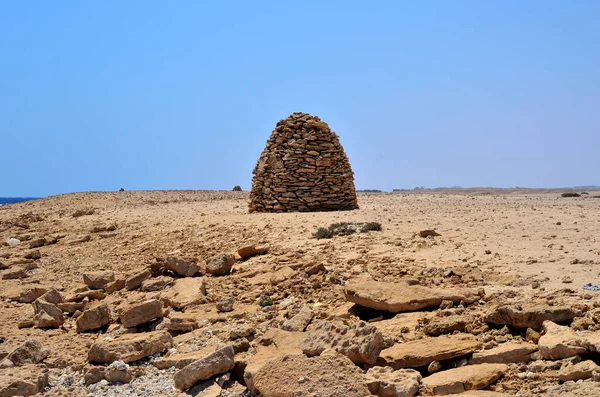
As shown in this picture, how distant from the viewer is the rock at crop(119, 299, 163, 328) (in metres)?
6.76

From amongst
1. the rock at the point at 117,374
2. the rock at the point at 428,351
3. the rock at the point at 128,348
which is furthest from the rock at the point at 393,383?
the rock at the point at 128,348

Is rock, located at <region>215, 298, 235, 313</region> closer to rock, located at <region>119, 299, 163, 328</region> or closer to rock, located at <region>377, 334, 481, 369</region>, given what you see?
rock, located at <region>119, 299, 163, 328</region>

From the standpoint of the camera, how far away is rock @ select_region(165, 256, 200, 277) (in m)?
8.62

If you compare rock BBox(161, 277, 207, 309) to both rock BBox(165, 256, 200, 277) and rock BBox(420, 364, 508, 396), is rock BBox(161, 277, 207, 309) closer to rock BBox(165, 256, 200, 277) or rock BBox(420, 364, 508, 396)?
rock BBox(165, 256, 200, 277)

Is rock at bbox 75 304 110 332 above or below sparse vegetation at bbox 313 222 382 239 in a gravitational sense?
below

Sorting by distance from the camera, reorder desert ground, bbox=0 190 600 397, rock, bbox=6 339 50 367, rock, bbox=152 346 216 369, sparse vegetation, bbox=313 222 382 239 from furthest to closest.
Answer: sparse vegetation, bbox=313 222 382 239, rock, bbox=6 339 50 367, rock, bbox=152 346 216 369, desert ground, bbox=0 190 600 397

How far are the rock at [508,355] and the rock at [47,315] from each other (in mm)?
5178

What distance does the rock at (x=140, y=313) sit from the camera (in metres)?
6.76

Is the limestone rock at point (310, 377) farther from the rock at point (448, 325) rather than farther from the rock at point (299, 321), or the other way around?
the rock at point (299, 321)

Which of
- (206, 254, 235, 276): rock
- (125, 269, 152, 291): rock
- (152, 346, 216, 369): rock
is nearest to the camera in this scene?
(152, 346, 216, 369): rock

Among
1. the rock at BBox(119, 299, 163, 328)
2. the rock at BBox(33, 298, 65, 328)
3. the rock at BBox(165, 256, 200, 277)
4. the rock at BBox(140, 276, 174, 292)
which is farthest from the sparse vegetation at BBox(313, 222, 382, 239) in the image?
the rock at BBox(33, 298, 65, 328)

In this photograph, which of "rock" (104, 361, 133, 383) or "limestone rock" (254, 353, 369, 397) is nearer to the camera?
"limestone rock" (254, 353, 369, 397)

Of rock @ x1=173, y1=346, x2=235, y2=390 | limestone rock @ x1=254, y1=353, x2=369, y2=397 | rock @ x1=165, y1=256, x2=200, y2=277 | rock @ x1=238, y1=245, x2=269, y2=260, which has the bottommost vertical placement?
rock @ x1=173, y1=346, x2=235, y2=390

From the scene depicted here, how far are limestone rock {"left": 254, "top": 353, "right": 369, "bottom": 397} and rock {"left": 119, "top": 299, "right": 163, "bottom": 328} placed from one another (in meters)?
2.63
